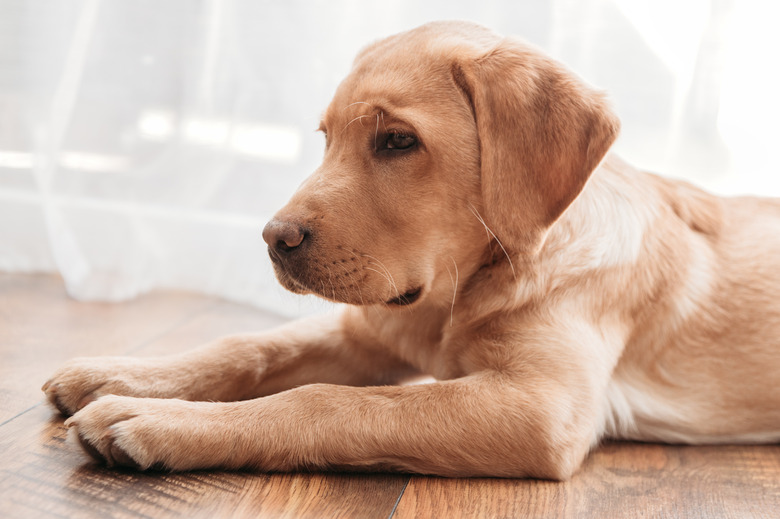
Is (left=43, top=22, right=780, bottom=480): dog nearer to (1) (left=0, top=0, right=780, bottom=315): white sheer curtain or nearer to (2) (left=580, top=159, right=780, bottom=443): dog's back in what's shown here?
(2) (left=580, top=159, right=780, bottom=443): dog's back

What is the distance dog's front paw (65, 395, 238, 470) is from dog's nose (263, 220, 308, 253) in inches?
18.3

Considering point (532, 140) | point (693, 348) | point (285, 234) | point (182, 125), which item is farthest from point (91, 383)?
point (182, 125)

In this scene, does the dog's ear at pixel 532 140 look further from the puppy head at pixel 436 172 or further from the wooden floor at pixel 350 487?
the wooden floor at pixel 350 487

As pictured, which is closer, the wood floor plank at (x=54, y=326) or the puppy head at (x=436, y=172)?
the puppy head at (x=436, y=172)

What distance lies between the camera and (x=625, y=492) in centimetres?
196

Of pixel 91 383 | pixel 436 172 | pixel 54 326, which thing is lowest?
pixel 54 326

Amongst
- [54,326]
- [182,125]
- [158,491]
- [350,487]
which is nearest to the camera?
[158,491]

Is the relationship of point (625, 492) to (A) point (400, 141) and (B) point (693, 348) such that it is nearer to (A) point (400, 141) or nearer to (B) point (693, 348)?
(B) point (693, 348)

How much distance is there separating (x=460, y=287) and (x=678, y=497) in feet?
2.59

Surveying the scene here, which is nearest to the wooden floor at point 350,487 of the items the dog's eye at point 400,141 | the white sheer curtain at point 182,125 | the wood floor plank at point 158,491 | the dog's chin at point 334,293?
the wood floor plank at point 158,491

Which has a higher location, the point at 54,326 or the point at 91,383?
the point at 91,383

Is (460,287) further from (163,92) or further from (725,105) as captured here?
(163,92)

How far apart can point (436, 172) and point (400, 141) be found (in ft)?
0.42

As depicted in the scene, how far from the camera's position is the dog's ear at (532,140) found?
77.6 inches
